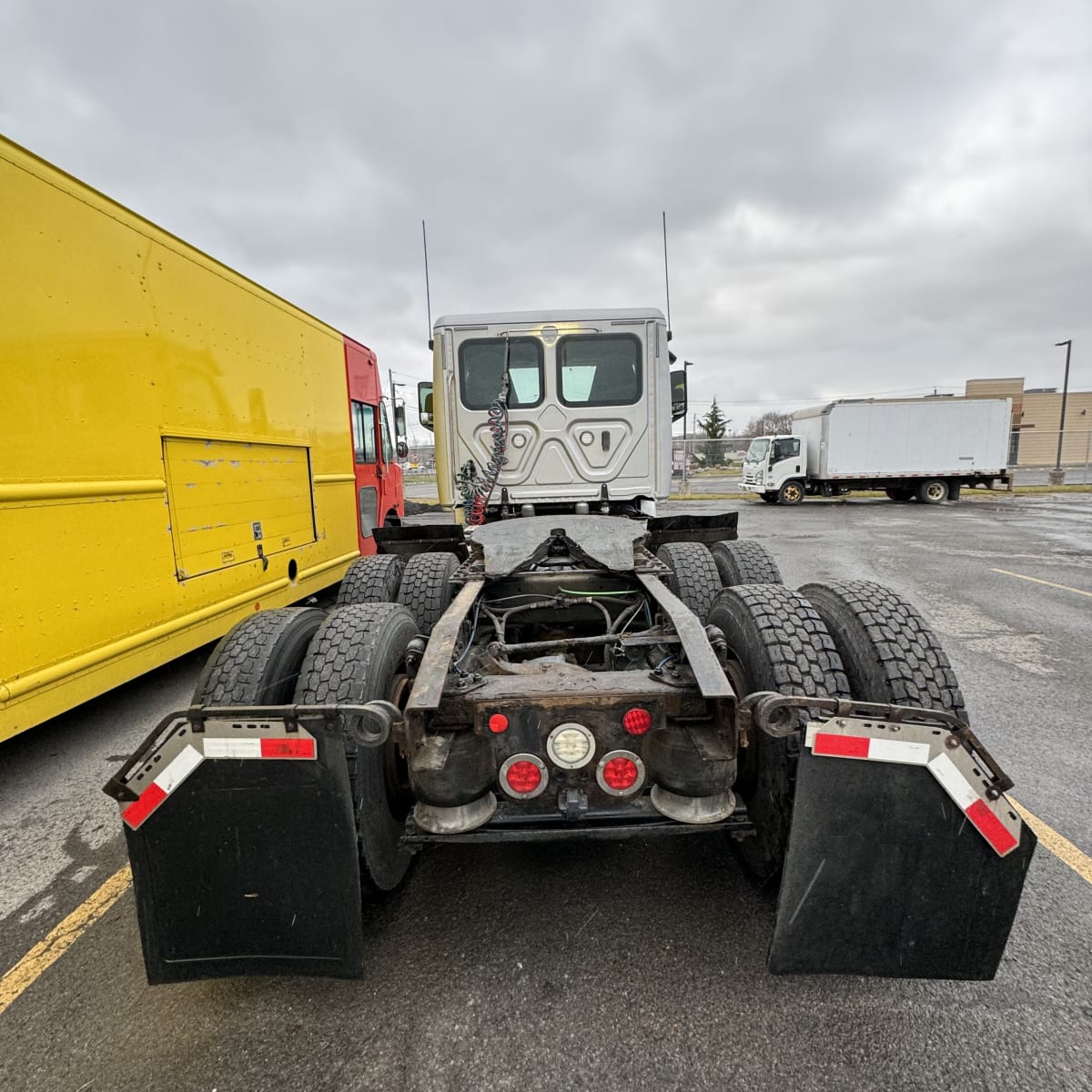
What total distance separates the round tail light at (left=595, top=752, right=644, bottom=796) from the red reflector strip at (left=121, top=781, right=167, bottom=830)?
127cm

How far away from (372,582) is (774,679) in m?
3.09

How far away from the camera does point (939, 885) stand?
1.67 m

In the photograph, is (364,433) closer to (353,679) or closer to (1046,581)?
(353,679)

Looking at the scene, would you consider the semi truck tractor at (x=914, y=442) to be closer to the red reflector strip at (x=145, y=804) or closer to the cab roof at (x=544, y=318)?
the cab roof at (x=544, y=318)

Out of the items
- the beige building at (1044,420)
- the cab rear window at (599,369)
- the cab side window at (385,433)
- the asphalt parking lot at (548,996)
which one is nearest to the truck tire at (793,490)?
the cab side window at (385,433)

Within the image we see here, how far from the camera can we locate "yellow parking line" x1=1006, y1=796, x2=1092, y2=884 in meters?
2.45

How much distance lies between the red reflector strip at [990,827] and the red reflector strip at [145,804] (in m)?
2.21

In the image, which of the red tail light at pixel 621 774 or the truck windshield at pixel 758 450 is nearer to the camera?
the red tail light at pixel 621 774

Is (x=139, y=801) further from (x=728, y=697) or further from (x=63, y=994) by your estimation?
(x=728, y=697)

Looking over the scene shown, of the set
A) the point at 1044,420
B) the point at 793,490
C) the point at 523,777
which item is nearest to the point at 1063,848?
the point at 523,777

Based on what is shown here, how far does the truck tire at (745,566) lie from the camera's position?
4250mm

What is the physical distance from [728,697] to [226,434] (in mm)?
4792

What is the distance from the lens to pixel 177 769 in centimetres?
171

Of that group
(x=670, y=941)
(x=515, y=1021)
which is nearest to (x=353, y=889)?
(x=515, y=1021)
